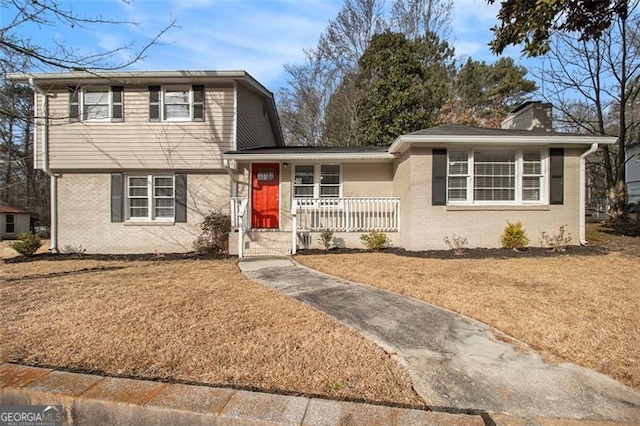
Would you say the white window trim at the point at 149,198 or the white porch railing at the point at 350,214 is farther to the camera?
the white window trim at the point at 149,198

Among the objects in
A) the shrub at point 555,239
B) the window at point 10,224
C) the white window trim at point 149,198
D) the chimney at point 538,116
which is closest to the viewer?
the shrub at point 555,239

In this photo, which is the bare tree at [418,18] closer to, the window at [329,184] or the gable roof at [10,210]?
the window at [329,184]

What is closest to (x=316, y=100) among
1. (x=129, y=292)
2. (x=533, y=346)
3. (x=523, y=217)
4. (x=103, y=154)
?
(x=103, y=154)

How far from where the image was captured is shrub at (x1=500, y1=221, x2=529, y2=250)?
8828 mm

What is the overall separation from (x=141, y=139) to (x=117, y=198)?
2009 mm

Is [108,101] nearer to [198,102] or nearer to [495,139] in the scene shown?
[198,102]

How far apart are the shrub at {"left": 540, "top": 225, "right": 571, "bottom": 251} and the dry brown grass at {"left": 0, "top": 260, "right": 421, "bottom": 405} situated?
783 centimetres

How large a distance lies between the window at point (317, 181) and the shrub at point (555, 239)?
5873mm

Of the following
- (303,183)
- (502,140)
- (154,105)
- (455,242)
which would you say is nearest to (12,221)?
(154,105)

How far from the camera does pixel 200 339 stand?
3.28 metres

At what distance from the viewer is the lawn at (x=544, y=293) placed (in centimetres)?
319

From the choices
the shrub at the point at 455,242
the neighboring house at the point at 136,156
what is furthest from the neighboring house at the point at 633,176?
the neighboring house at the point at 136,156

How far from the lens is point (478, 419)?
2061 millimetres

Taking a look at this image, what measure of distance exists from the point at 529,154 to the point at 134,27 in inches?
386
